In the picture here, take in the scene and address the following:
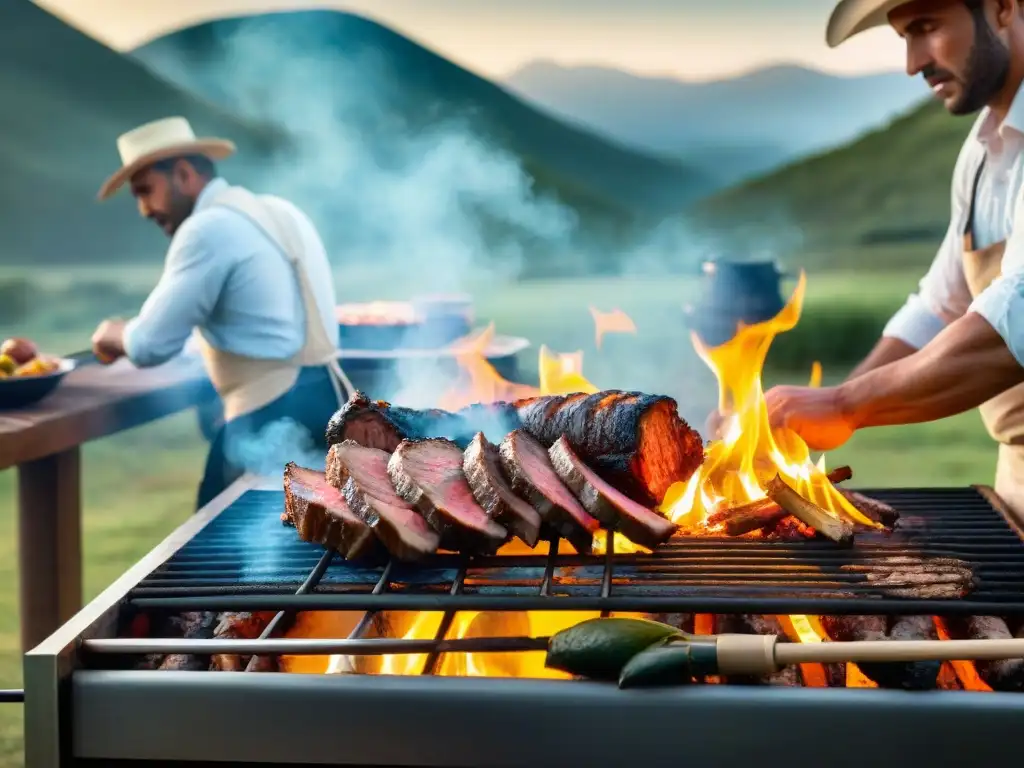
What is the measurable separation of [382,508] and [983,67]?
7.92 ft

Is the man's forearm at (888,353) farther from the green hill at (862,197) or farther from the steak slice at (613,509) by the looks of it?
the green hill at (862,197)

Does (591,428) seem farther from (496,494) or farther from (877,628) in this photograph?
(877,628)

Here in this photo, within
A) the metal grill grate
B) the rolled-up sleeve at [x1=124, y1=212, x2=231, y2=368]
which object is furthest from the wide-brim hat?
the rolled-up sleeve at [x1=124, y1=212, x2=231, y2=368]

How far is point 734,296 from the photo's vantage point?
23.4ft

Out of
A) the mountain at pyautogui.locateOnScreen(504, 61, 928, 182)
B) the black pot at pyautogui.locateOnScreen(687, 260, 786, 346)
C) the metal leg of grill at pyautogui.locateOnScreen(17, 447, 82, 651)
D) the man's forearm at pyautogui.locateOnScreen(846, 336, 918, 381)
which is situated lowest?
the metal leg of grill at pyautogui.locateOnScreen(17, 447, 82, 651)

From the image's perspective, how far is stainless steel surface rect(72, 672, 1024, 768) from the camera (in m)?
1.92

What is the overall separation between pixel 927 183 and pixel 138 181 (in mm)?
15011

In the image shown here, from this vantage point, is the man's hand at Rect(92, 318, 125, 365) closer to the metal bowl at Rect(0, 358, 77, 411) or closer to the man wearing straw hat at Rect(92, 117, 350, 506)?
the man wearing straw hat at Rect(92, 117, 350, 506)

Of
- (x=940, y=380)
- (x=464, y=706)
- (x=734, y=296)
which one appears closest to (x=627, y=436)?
(x=940, y=380)

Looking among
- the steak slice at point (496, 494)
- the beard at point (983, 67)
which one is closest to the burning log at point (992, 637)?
the steak slice at point (496, 494)

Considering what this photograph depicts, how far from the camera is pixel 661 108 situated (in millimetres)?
16156

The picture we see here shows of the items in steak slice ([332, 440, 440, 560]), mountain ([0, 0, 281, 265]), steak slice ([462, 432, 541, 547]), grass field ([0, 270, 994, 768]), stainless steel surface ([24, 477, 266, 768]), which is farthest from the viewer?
mountain ([0, 0, 281, 265])

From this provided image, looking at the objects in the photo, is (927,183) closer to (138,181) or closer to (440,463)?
(138,181)

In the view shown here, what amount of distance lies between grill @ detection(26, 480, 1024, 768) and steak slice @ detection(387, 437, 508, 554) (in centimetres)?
16
